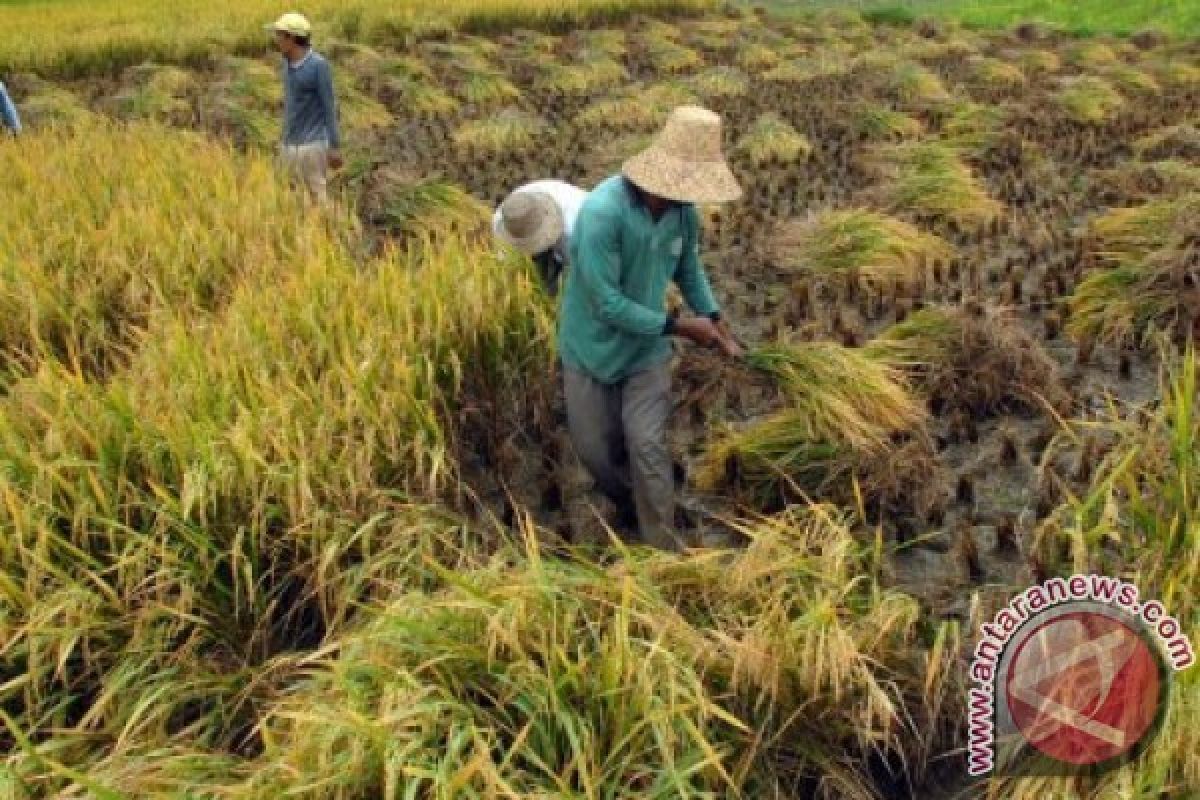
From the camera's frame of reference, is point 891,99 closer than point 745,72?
Yes

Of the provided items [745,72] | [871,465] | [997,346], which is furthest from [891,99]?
[871,465]

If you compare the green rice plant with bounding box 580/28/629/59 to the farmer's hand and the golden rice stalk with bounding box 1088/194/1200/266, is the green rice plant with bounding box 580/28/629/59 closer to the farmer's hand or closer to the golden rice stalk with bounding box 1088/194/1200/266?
the golden rice stalk with bounding box 1088/194/1200/266

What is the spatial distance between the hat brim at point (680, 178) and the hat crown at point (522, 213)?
0.95 metres

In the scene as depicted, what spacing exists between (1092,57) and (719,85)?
426cm

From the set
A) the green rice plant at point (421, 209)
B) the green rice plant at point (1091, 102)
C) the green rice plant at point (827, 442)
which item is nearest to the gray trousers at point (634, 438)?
the green rice plant at point (827, 442)

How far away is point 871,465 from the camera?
3.38 metres

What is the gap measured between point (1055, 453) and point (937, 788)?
1.61 metres

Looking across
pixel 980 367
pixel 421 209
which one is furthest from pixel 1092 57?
pixel 980 367

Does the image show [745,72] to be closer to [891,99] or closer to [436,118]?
[891,99]

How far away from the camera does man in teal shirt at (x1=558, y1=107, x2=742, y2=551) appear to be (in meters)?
2.91

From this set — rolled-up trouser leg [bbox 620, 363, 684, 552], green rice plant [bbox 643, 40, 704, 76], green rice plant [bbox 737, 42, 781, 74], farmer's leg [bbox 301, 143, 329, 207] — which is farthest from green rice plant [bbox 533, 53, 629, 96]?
rolled-up trouser leg [bbox 620, 363, 684, 552]

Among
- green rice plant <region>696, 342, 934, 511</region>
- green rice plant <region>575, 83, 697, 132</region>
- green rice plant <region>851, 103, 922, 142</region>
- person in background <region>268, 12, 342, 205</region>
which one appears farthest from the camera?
green rice plant <region>575, 83, 697, 132</region>

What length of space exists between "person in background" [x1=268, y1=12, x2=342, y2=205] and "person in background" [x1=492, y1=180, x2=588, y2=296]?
1976mm

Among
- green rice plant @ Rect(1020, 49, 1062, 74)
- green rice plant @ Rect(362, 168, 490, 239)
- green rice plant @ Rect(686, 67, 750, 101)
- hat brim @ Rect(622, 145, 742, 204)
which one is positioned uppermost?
hat brim @ Rect(622, 145, 742, 204)
